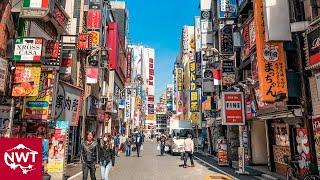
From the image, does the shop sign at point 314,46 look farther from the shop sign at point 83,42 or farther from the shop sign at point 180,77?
the shop sign at point 180,77

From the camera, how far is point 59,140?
45.1 ft

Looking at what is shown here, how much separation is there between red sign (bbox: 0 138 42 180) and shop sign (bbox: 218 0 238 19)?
2663 cm

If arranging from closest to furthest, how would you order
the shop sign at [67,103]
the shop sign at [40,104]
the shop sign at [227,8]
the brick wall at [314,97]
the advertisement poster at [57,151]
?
1. the brick wall at [314,97]
2. the advertisement poster at [57,151]
3. the shop sign at [40,104]
4. the shop sign at [67,103]
5. the shop sign at [227,8]

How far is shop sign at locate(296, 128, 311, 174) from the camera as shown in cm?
1373

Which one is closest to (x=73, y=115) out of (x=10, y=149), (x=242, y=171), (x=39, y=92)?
(x=39, y=92)

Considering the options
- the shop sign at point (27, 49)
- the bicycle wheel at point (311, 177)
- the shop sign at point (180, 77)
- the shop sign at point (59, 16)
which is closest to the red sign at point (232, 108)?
the bicycle wheel at point (311, 177)

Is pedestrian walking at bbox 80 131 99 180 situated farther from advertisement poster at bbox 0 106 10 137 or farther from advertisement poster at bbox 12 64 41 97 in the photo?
advertisement poster at bbox 0 106 10 137

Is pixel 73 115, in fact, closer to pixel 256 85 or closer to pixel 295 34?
pixel 256 85

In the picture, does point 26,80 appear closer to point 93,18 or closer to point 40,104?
point 40,104

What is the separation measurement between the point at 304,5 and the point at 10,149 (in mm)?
13885

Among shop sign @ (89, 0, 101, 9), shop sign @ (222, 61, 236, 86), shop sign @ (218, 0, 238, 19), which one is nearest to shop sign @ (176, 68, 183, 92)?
shop sign @ (89, 0, 101, 9)

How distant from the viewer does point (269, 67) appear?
49.3 feet

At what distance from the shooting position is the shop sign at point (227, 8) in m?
29.8

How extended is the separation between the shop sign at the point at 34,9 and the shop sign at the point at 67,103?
13.3 ft
